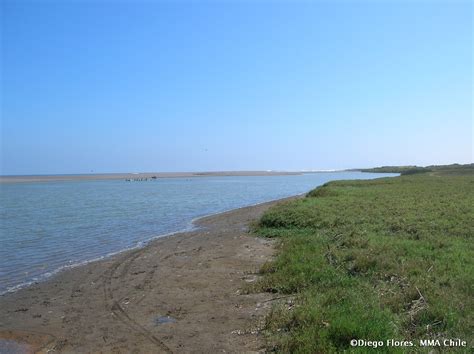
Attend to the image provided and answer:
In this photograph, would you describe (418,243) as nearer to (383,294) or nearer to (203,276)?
(383,294)

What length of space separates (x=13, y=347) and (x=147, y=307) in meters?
3.00

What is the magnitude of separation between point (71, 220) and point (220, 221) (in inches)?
434

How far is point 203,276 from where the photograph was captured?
42.2 feet

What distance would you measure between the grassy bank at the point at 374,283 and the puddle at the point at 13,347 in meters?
4.90

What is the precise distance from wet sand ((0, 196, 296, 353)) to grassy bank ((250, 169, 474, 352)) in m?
0.85

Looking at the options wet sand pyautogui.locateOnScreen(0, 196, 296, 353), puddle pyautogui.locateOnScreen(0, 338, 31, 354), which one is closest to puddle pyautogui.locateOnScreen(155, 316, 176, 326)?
wet sand pyautogui.locateOnScreen(0, 196, 296, 353)

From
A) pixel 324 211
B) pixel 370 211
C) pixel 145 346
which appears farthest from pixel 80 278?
pixel 370 211

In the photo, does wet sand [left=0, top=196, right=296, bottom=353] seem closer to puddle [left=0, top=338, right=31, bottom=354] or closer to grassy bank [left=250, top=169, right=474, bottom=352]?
puddle [left=0, top=338, right=31, bottom=354]

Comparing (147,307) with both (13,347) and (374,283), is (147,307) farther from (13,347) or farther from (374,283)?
(374,283)

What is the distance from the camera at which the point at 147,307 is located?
1008 cm

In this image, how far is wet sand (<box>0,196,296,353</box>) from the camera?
313 inches

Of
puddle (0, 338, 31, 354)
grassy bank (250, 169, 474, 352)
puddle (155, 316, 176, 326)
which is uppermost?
grassy bank (250, 169, 474, 352)

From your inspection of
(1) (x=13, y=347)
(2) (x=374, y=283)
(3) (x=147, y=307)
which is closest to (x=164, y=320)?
(3) (x=147, y=307)

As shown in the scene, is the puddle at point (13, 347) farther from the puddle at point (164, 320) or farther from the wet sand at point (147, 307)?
the puddle at point (164, 320)
